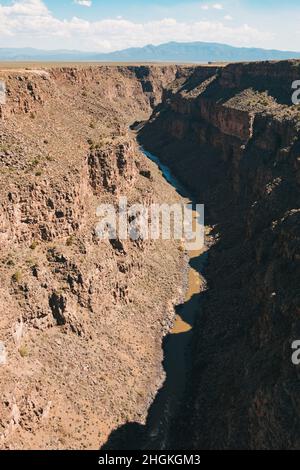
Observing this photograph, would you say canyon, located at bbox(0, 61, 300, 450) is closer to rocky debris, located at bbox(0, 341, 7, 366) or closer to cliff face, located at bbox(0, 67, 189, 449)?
cliff face, located at bbox(0, 67, 189, 449)

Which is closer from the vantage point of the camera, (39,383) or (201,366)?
(39,383)

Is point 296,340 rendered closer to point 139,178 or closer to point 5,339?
point 5,339

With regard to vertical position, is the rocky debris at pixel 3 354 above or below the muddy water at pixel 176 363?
above

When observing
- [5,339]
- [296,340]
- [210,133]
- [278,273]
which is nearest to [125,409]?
[5,339]

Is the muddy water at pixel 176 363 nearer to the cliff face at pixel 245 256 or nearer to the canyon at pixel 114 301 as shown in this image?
the canyon at pixel 114 301

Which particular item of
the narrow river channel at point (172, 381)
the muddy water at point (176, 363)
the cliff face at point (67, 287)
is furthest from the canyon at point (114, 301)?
the muddy water at point (176, 363)

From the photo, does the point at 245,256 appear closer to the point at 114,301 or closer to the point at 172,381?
the point at 114,301

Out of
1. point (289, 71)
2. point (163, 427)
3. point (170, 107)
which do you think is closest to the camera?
point (163, 427)
